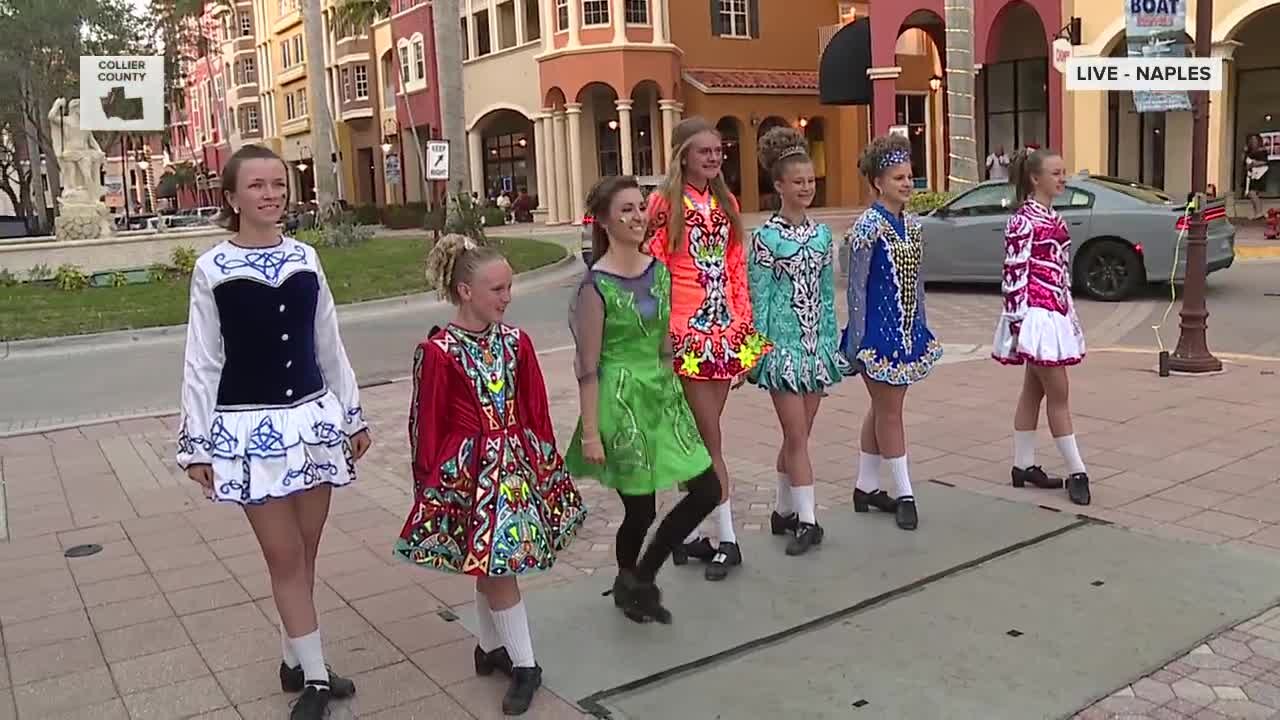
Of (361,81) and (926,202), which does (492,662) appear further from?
(361,81)

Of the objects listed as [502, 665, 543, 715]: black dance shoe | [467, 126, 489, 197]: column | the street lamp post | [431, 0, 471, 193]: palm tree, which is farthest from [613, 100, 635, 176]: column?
[502, 665, 543, 715]: black dance shoe

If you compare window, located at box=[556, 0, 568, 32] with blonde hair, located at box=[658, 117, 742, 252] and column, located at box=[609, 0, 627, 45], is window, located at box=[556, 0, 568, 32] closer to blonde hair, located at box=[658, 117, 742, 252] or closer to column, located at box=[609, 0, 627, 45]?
column, located at box=[609, 0, 627, 45]

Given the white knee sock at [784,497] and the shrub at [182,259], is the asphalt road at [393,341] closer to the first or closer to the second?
the white knee sock at [784,497]

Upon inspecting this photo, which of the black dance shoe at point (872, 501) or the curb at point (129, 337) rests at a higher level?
the curb at point (129, 337)

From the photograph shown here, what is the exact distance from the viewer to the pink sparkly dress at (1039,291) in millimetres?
5488

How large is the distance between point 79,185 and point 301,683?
22159 mm

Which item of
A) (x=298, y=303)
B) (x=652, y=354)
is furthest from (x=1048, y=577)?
(x=298, y=303)

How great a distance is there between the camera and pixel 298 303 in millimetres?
3486

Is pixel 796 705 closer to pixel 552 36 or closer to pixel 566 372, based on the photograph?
pixel 566 372

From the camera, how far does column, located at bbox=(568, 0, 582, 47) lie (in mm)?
34594

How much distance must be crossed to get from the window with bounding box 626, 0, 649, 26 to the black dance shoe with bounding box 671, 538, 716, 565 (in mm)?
31970

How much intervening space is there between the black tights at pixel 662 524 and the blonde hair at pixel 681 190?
1.00 meters

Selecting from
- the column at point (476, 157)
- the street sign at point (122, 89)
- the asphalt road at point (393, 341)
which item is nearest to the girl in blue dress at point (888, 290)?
the asphalt road at point (393, 341)

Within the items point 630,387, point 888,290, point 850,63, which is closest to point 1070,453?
point 888,290
